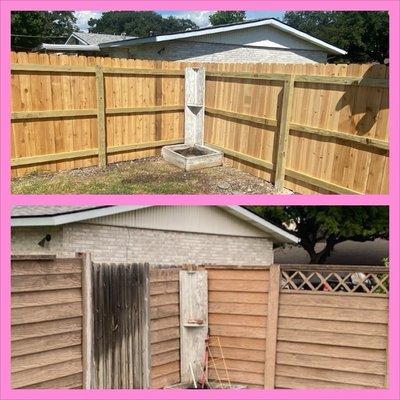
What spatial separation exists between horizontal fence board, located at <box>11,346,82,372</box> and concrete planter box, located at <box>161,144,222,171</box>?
4.76m

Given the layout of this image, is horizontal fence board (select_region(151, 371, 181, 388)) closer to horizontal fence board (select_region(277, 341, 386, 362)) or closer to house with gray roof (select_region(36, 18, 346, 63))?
horizontal fence board (select_region(277, 341, 386, 362))

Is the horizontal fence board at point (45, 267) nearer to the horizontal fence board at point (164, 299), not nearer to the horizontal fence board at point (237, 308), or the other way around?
the horizontal fence board at point (164, 299)

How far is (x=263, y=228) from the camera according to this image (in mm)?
10789

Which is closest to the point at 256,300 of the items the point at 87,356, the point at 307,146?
the point at 87,356

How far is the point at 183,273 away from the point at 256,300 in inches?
41.0

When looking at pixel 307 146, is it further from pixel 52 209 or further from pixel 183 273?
pixel 52 209

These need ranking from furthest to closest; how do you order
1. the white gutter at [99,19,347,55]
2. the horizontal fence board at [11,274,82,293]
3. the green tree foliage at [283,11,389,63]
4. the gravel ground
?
1. the green tree foliage at [283,11,389,63]
2. the white gutter at [99,19,347,55]
3. the gravel ground
4. the horizontal fence board at [11,274,82,293]

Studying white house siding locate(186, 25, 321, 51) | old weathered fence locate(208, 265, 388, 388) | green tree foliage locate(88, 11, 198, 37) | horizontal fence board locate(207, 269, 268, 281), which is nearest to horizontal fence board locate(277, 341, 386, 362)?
old weathered fence locate(208, 265, 388, 388)

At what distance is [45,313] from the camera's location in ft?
14.6

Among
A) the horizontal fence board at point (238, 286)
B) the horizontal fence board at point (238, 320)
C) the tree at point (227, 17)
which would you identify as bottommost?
the horizontal fence board at point (238, 320)

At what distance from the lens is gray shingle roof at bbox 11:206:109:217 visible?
6.58 m

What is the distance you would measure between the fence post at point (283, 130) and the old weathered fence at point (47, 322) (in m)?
4.18

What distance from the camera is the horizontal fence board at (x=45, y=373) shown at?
4270 mm

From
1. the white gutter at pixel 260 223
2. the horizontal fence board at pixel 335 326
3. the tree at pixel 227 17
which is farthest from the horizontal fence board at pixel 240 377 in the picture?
the tree at pixel 227 17
